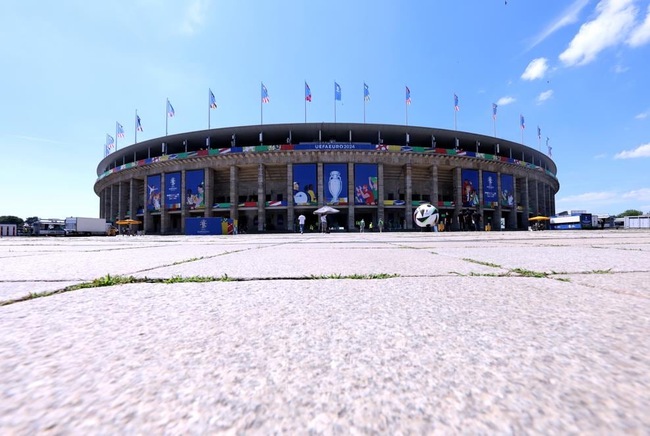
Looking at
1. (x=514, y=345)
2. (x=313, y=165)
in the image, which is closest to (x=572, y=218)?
(x=313, y=165)

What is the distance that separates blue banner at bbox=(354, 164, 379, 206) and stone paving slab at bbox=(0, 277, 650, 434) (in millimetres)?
34275

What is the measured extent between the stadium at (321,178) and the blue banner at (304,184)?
0.38 ft

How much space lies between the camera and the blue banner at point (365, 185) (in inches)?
1390

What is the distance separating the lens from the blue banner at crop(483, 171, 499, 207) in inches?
1572

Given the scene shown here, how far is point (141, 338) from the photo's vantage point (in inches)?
33.3

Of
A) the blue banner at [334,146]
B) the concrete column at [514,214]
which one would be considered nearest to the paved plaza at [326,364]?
the blue banner at [334,146]

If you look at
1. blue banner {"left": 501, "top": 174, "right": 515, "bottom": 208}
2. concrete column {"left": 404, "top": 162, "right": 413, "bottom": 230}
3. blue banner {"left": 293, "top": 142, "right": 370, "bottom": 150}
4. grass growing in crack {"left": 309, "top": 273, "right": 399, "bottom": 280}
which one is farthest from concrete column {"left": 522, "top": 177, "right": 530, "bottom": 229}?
grass growing in crack {"left": 309, "top": 273, "right": 399, "bottom": 280}

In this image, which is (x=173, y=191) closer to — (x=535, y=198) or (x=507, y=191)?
(x=507, y=191)

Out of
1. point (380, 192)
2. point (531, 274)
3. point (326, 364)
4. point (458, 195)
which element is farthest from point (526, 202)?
point (326, 364)

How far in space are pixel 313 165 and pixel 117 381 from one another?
35669 mm

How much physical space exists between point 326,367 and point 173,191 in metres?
42.7

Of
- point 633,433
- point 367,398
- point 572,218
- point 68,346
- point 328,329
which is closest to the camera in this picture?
point 633,433

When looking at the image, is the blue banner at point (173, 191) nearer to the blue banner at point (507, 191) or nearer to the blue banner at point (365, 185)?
the blue banner at point (365, 185)

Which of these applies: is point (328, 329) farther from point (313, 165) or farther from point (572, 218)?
point (572, 218)
